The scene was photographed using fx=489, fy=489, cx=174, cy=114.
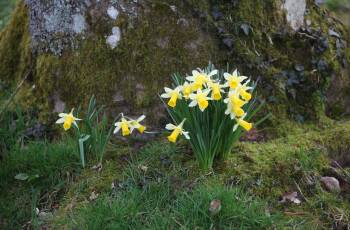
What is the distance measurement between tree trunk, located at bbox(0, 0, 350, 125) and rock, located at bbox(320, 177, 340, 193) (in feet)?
2.12

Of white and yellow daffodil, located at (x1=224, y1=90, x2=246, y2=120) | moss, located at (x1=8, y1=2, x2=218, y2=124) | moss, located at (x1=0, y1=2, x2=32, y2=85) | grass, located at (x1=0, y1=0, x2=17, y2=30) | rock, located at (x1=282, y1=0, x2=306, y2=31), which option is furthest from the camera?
grass, located at (x1=0, y1=0, x2=17, y2=30)

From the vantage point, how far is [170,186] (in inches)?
106

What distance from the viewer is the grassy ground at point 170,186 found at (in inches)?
97.5

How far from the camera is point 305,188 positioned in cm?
282

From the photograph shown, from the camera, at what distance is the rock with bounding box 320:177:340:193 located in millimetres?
2801

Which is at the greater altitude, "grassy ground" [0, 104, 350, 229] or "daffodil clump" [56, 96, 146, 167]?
"daffodil clump" [56, 96, 146, 167]

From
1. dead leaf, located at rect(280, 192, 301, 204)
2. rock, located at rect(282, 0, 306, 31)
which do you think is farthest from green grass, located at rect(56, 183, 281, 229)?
rock, located at rect(282, 0, 306, 31)

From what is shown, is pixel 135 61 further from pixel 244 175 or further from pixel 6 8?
pixel 6 8

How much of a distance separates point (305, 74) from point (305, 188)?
1006mm

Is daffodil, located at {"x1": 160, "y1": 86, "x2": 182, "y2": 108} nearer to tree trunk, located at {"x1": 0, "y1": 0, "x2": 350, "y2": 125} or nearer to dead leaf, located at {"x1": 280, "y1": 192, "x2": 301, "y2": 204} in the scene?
tree trunk, located at {"x1": 0, "y1": 0, "x2": 350, "y2": 125}

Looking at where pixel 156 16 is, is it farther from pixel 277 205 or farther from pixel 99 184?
pixel 277 205

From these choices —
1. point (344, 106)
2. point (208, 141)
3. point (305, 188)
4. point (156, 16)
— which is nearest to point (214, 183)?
point (208, 141)

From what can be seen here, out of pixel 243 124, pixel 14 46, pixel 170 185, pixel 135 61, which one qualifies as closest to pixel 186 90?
pixel 243 124

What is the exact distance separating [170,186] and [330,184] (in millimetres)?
931
